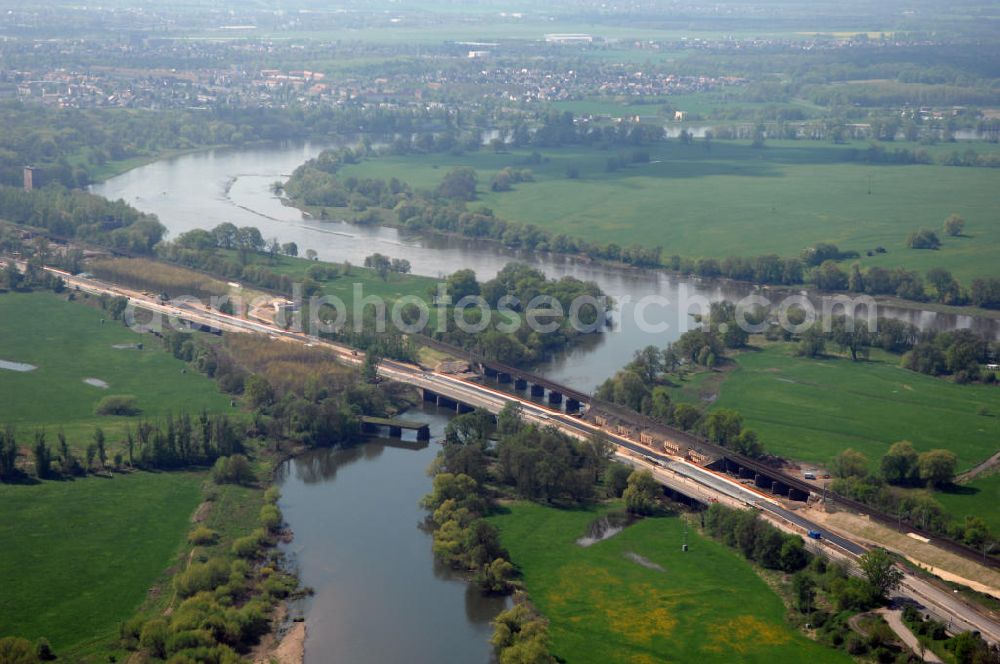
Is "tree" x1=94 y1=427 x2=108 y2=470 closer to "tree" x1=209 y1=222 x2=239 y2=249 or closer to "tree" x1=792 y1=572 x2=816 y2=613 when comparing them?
"tree" x1=792 y1=572 x2=816 y2=613

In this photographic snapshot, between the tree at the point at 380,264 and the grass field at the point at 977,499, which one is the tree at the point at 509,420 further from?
the tree at the point at 380,264

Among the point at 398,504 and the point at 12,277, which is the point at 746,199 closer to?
the point at 12,277

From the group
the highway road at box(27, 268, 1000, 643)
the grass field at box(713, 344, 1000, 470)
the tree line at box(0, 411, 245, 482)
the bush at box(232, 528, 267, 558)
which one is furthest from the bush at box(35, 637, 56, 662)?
the grass field at box(713, 344, 1000, 470)

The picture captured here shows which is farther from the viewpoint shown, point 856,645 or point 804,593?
point 804,593

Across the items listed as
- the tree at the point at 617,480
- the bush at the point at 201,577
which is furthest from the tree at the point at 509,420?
the bush at the point at 201,577

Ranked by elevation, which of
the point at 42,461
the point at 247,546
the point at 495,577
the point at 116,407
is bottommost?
the point at 495,577

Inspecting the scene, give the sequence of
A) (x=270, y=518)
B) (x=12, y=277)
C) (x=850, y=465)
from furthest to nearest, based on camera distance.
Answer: (x=12, y=277) → (x=850, y=465) → (x=270, y=518)

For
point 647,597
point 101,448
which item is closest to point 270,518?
point 101,448
